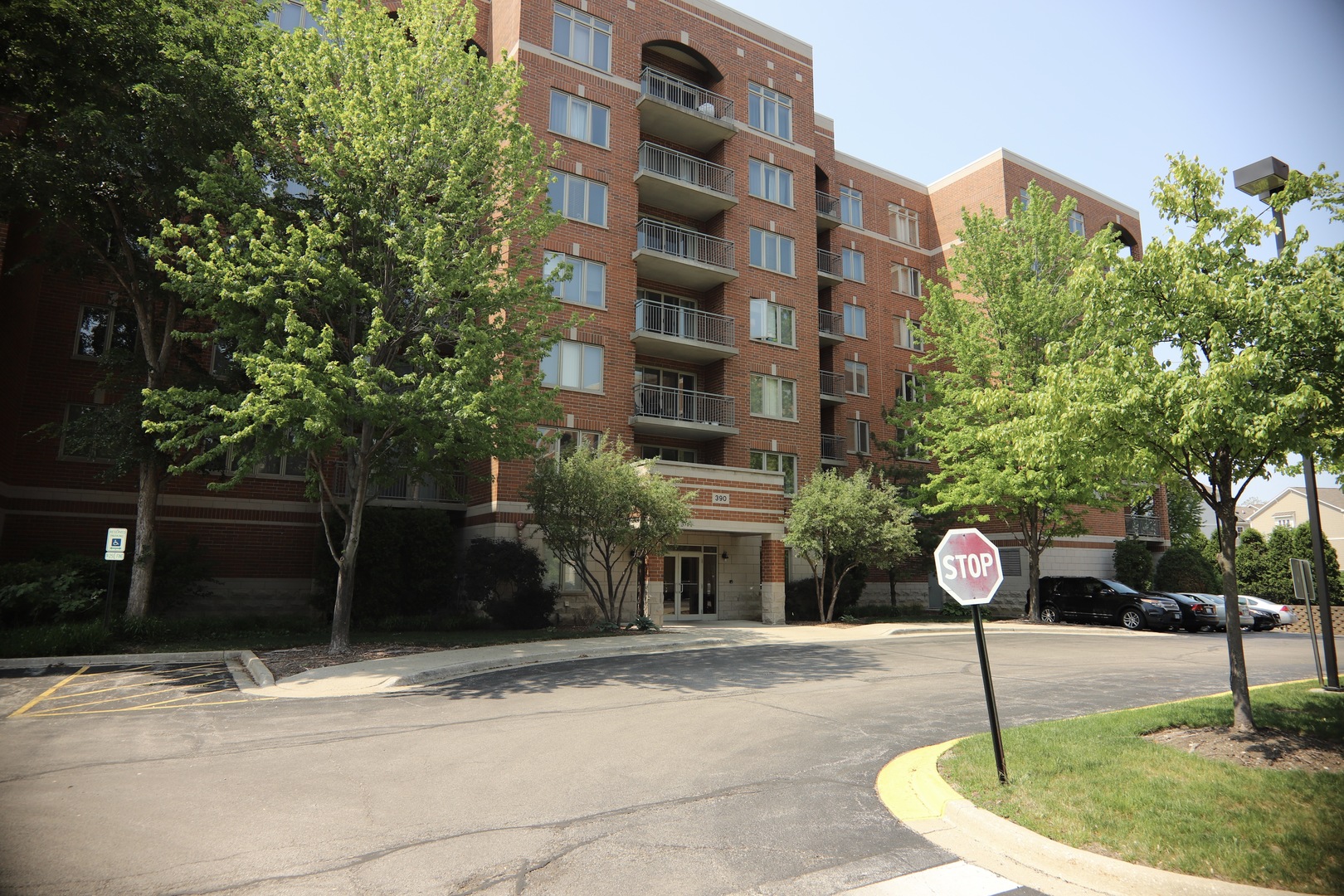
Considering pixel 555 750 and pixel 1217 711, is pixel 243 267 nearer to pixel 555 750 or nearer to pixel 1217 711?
pixel 555 750

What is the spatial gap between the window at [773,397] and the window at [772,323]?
1.51m

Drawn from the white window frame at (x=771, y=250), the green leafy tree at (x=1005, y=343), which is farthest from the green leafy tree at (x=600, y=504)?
the white window frame at (x=771, y=250)

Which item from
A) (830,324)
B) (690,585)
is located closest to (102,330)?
(690,585)

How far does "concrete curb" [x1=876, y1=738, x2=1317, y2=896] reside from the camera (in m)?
4.41

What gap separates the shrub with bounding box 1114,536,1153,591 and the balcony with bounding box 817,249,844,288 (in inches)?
684

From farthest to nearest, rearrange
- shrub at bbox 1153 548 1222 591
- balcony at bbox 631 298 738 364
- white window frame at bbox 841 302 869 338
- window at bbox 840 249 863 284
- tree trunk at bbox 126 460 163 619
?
window at bbox 840 249 863 284 < white window frame at bbox 841 302 869 338 < shrub at bbox 1153 548 1222 591 < balcony at bbox 631 298 738 364 < tree trunk at bbox 126 460 163 619

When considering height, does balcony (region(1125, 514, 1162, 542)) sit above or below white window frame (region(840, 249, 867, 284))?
below

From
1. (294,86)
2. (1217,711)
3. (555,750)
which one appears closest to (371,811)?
(555,750)

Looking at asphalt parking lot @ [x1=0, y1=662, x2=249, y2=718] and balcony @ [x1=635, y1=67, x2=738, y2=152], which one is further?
balcony @ [x1=635, y1=67, x2=738, y2=152]

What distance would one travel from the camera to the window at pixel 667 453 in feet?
89.7

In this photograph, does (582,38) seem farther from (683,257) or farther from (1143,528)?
(1143,528)

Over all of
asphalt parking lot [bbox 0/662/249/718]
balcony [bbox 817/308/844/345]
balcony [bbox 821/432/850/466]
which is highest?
balcony [bbox 817/308/844/345]

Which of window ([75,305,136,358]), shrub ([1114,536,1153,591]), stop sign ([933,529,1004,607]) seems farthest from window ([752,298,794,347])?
stop sign ([933,529,1004,607])

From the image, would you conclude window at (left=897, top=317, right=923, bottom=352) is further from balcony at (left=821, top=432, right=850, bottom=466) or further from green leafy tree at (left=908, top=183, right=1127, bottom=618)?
green leafy tree at (left=908, top=183, right=1127, bottom=618)
